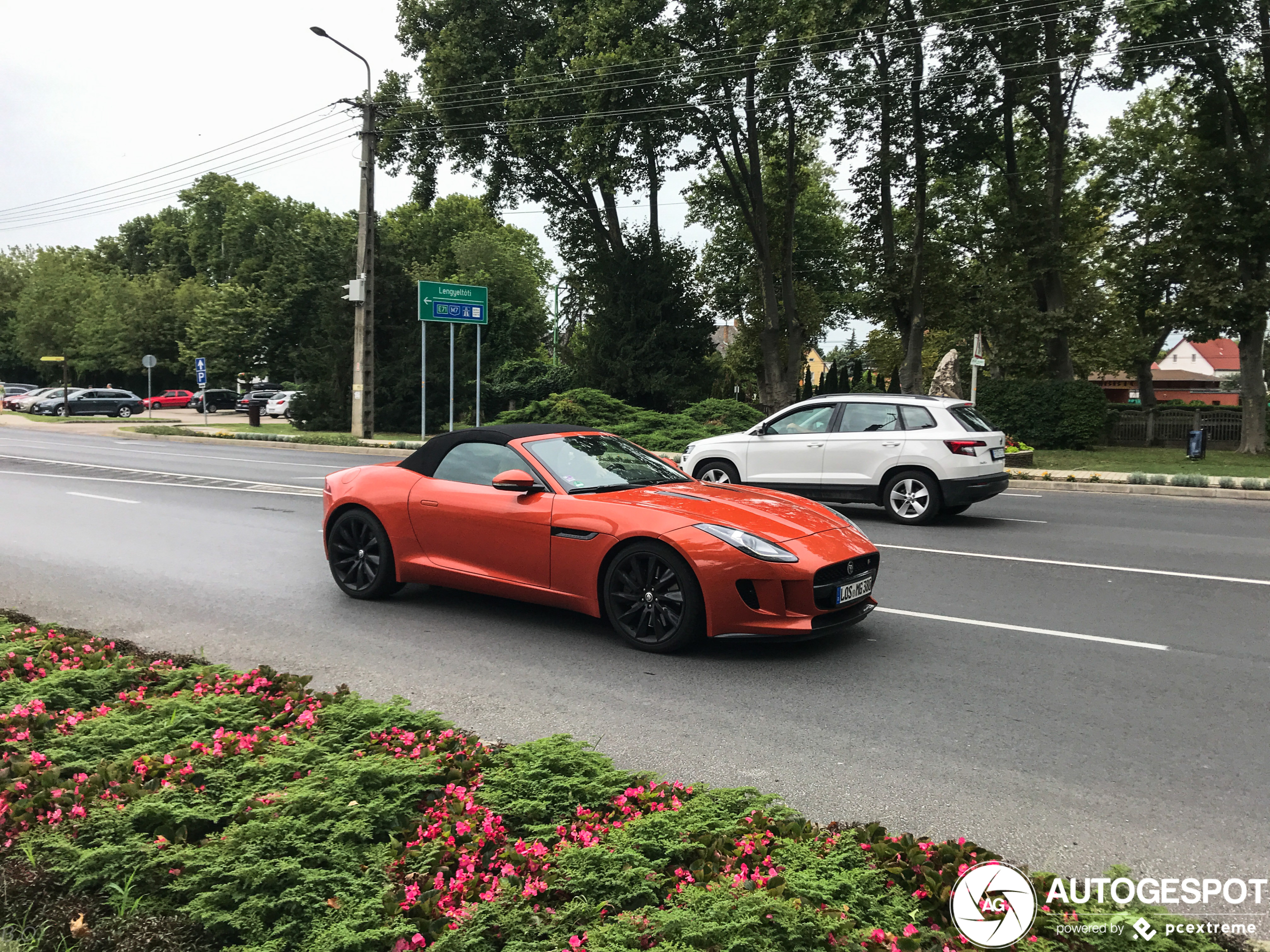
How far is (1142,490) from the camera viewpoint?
17.7 m

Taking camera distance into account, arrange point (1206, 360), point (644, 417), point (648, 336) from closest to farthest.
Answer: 1. point (644, 417)
2. point (648, 336)
3. point (1206, 360)

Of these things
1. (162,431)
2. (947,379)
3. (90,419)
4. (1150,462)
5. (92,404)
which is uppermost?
(947,379)

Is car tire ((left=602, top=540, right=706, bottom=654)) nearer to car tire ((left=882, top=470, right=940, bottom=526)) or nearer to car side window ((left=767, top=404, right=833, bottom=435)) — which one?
car tire ((left=882, top=470, right=940, bottom=526))

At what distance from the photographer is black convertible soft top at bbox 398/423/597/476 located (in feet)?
22.9

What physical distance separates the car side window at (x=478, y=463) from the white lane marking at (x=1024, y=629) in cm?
296

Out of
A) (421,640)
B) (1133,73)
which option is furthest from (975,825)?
(1133,73)

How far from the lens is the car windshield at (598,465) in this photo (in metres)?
6.61

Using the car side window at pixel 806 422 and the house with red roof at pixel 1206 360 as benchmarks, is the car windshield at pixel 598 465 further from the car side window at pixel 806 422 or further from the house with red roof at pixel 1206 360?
the house with red roof at pixel 1206 360

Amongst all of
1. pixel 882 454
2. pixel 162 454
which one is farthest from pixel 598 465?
pixel 162 454

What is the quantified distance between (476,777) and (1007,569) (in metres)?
6.71

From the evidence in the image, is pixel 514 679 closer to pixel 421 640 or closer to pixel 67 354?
pixel 421 640

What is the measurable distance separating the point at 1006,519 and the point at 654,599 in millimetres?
8501

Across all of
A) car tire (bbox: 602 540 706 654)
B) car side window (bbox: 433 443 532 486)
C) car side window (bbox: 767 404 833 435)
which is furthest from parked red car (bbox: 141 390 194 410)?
car tire (bbox: 602 540 706 654)

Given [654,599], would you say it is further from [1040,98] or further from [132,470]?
[1040,98]
